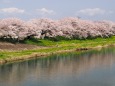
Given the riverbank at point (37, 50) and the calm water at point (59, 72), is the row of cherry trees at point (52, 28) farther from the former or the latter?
the calm water at point (59, 72)

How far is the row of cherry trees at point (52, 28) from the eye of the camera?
5806 centimetres

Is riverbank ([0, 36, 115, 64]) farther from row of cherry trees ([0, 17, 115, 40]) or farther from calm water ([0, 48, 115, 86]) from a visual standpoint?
row of cherry trees ([0, 17, 115, 40])

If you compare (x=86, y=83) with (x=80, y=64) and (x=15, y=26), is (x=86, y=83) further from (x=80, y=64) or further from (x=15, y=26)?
(x=15, y=26)

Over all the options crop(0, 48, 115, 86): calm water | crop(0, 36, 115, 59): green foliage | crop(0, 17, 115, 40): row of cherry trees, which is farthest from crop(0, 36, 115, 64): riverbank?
crop(0, 17, 115, 40): row of cherry trees

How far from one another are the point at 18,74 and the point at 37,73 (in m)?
1.90

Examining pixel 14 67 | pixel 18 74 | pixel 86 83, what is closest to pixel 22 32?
pixel 14 67

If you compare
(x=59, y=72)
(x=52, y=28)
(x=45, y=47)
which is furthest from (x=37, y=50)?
(x=52, y=28)

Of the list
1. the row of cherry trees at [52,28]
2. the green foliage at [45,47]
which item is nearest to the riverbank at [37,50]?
the green foliage at [45,47]

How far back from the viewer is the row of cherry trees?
5806 centimetres

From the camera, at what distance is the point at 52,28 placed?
226 ft

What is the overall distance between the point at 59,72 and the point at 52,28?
3374 cm

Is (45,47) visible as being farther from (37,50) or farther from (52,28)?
(52,28)

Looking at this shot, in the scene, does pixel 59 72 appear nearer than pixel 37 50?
Yes

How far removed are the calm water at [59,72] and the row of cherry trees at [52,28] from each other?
40.8 feet
